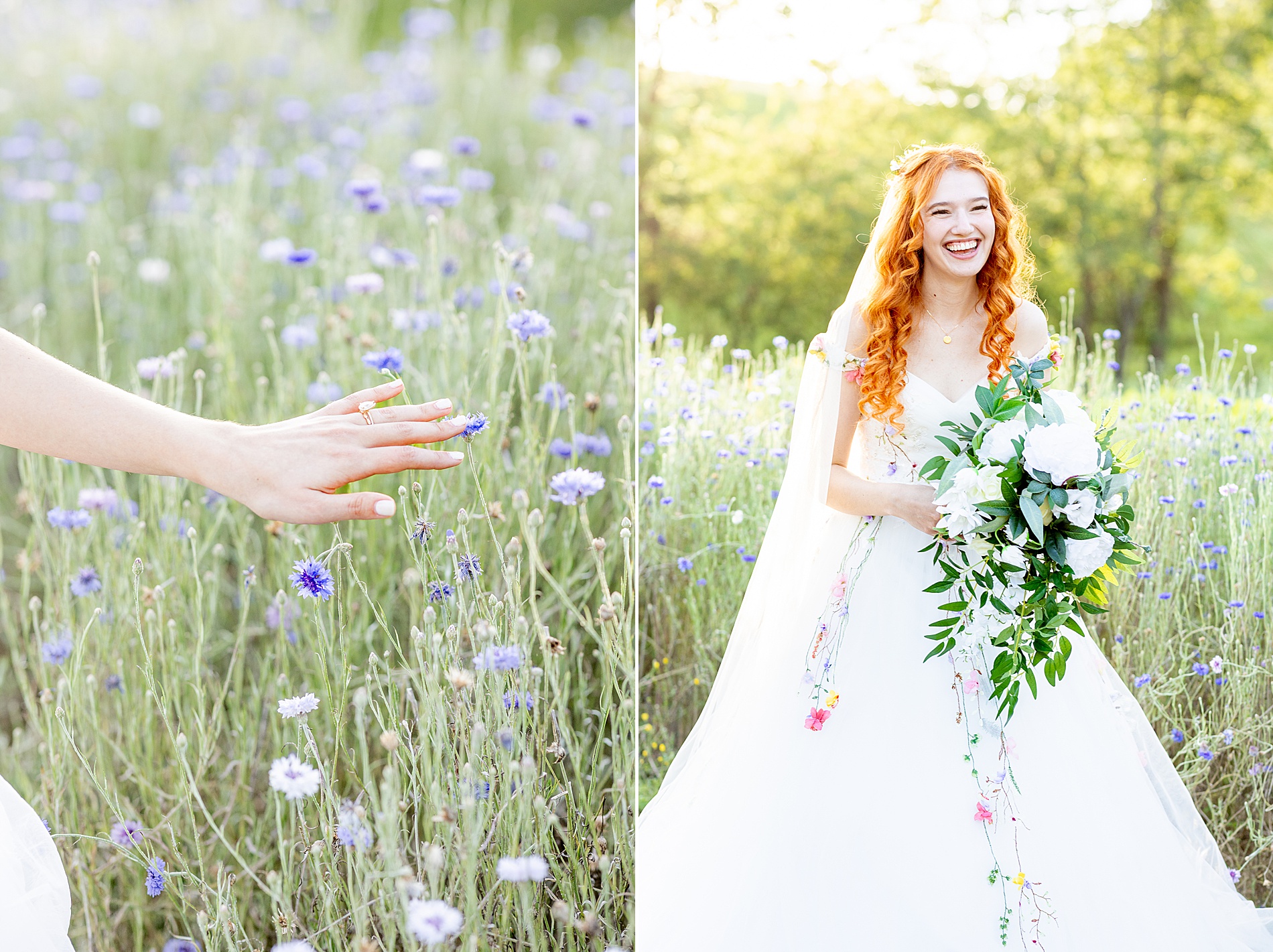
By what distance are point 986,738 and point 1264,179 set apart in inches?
251

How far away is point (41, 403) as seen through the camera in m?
1.27

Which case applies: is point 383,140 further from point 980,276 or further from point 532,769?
point 532,769

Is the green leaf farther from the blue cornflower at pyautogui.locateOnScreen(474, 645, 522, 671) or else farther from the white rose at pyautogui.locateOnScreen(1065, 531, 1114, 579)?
the blue cornflower at pyautogui.locateOnScreen(474, 645, 522, 671)

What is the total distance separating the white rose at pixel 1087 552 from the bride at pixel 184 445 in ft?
3.06

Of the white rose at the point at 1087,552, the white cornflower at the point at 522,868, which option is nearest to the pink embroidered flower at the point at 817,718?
the white rose at the point at 1087,552

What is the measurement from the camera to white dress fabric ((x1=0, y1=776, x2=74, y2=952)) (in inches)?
46.6

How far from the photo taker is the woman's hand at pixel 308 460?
1.23 metres

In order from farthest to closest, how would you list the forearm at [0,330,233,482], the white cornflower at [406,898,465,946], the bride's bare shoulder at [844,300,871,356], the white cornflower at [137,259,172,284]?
1. the white cornflower at [137,259,172,284]
2. the bride's bare shoulder at [844,300,871,356]
3. the forearm at [0,330,233,482]
4. the white cornflower at [406,898,465,946]

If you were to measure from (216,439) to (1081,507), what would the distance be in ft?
3.96

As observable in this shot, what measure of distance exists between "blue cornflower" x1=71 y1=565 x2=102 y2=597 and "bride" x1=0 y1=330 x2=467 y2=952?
46 cm

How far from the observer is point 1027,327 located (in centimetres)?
191

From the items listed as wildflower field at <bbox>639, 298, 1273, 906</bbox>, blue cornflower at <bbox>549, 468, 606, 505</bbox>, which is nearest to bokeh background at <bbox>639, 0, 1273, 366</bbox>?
wildflower field at <bbox>639, 298, 1273, 906</bbox>

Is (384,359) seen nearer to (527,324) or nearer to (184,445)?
(527,324)

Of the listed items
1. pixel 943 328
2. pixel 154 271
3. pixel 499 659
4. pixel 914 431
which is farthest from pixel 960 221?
pixel 154 271
